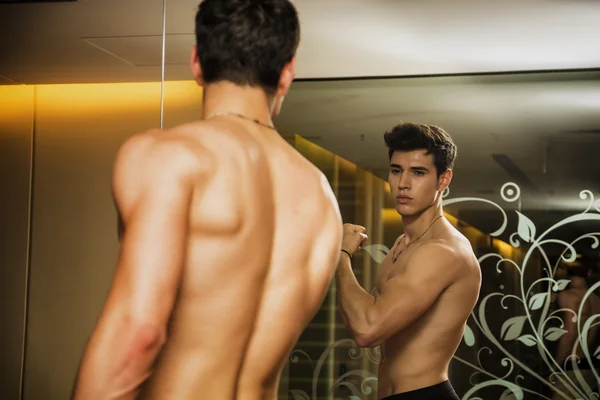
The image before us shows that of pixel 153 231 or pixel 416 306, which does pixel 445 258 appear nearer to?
pixel 416 306

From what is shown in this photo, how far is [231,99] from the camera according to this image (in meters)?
1.16

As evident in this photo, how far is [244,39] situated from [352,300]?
1.20 meters

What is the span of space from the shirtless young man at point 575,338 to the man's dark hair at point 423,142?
1.03 meters

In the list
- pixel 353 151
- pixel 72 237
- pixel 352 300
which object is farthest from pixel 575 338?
pixel 72 237

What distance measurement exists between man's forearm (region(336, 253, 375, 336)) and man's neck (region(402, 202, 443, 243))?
36cm

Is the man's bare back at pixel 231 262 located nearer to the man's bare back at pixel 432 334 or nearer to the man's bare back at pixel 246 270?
the man's bare back at pixel 246 270

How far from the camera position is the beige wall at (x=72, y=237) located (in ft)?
12.2

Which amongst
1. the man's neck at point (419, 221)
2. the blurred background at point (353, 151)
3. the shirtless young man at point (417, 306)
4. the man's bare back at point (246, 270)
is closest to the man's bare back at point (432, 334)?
the shirtless young man at point (417, 306)

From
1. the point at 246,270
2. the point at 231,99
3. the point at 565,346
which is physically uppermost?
the point at 231,99

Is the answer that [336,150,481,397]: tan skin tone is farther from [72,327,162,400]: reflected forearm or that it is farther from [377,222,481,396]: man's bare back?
[72,327,162,400]: reflected forearm

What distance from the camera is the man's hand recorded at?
2.23m

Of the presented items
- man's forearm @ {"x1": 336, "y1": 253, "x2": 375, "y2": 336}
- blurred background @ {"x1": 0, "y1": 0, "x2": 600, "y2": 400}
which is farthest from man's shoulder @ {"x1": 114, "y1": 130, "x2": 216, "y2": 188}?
blurred background @ {"x1": 0, "y1": 0, "x2": 600, "y2": 400}

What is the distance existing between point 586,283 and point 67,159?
231 cm

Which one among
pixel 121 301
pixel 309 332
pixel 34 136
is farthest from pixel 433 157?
pixel 34 136
